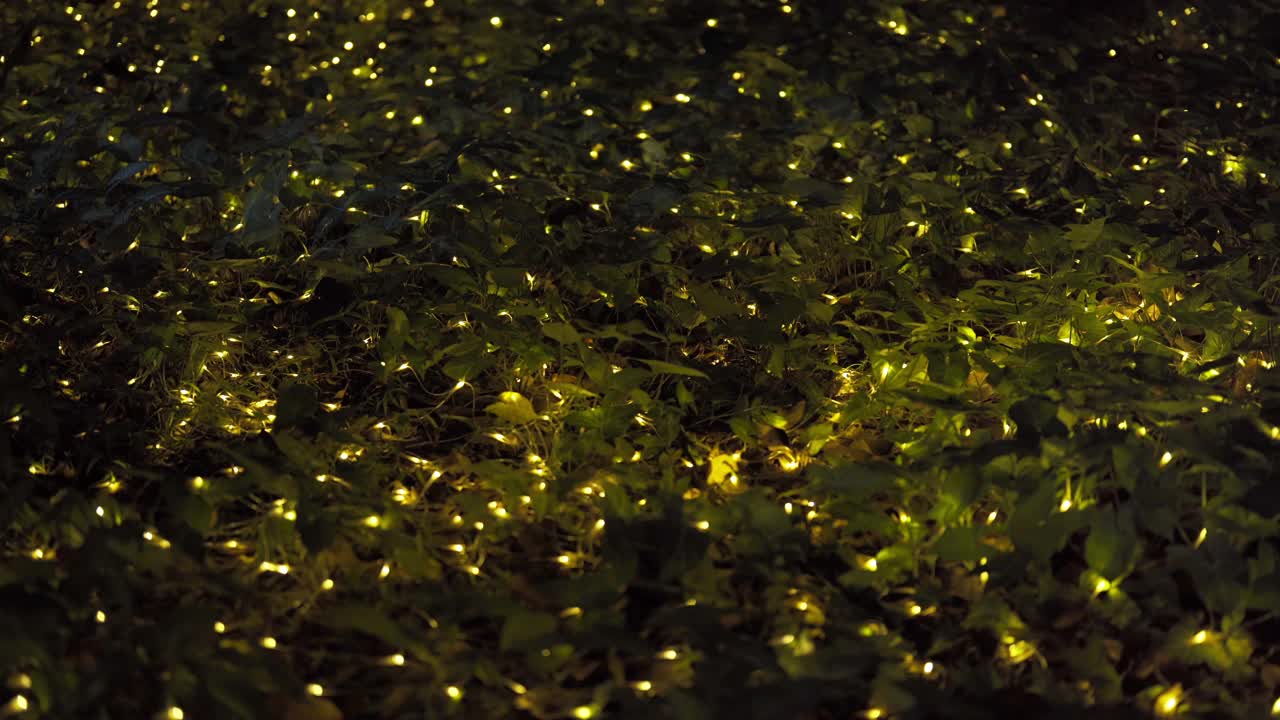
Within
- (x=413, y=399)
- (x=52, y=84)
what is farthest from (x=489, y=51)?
(x=413, y=399)

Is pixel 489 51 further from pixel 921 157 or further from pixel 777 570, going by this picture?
pixel 777 570

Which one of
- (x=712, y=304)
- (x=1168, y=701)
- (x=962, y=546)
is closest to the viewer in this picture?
(x=1168, y=701)

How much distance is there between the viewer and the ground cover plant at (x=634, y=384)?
142 cm

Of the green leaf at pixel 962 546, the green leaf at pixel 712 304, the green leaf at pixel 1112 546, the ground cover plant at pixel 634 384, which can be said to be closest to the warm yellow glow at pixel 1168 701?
the ground cover plant at pixel 634 384

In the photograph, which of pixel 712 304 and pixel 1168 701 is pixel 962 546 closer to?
pixel 1168 701

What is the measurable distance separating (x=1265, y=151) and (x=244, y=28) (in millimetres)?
3084

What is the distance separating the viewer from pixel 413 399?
215cm

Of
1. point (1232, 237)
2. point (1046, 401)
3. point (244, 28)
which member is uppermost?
point (1046, 401)

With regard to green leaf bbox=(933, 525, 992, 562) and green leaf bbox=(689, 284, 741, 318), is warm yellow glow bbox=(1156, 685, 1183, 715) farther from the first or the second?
green leaf bbox=(689, 284, 741, 318)

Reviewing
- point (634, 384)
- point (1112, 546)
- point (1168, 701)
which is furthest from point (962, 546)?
point (634, 384)

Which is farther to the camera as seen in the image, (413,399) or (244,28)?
(244,28)

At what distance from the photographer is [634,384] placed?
1.94 meters

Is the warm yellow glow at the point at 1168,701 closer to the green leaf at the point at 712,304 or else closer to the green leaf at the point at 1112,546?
the green leaf at the point at 1112,546

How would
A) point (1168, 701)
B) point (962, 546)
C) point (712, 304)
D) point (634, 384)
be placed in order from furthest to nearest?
point (712, 304) < point (634, 384) < point (962, 546) < point (1168, 701)
